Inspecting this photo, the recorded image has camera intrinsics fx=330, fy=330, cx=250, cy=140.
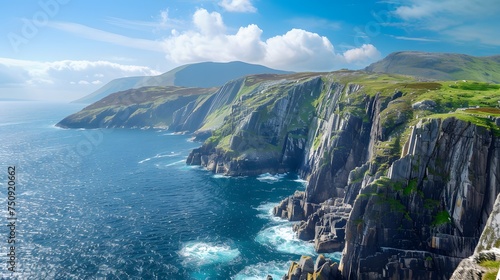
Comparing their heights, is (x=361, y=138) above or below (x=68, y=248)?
above

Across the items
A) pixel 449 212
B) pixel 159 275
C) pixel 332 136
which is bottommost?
pixel 159 275

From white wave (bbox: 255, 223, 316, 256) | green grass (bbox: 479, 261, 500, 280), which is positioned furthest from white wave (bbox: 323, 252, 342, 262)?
green grass (bbox: 479, 261, 500, 280)

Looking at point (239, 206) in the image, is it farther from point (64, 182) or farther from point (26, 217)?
point (64, 182)

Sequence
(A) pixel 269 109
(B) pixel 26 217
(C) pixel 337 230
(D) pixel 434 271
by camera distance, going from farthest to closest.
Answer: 1. (A) pixel 269 109
2. (B) pixel 26 217
3. (C) pixel 337 230
4. (D) pixel 434 271

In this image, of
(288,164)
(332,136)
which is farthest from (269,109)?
(332,136)

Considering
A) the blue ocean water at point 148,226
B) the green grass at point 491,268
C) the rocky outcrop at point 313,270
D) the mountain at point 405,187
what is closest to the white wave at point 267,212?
the blue ocean water at point 148,226

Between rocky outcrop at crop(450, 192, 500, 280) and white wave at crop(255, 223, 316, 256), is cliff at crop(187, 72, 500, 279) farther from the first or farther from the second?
rocky outcrop at crop(450, 192, 500, 280)

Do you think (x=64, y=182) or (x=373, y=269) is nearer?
(x=373, y=269)

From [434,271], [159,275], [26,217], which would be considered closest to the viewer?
[434,271]
